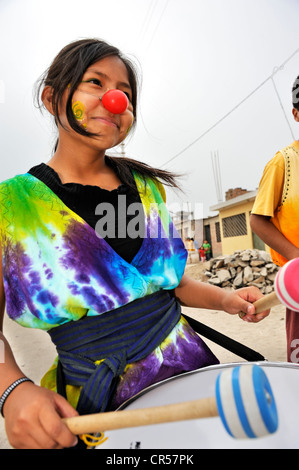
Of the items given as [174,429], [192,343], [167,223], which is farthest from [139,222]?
[174,429]

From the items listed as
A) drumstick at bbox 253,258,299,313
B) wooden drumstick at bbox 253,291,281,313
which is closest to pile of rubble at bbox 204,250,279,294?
wooden drumstick at bbox 253,291,281,313

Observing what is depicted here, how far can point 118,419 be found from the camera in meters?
0.59

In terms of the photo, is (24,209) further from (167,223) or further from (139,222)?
(167,223)

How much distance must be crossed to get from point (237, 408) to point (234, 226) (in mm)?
18765

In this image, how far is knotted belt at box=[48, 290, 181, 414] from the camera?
91cm

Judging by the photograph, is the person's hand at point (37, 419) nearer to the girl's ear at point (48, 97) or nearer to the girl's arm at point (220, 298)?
the girl's arm at point (220, 298)

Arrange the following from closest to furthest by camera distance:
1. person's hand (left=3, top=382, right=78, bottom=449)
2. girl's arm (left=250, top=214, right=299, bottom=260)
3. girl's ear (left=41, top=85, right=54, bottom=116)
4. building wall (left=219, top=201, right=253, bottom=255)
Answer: person's hand (left=3, top=382, right=78, bottom=449)
girl's ear (left=41, top=85, right=54, bottom=116)
girl's arm (left=250, top=214, right=299, bottom=260)
building wall (left=219, top=201, right=253, bottom=255)

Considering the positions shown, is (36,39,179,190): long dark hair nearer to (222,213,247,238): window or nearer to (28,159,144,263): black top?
(28,159,144,263): black top

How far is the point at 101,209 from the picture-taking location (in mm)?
1129

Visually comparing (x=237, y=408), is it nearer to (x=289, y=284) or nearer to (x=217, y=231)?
(x=289, y=284)

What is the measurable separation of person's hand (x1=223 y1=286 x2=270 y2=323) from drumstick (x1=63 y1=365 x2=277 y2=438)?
68 centimetres

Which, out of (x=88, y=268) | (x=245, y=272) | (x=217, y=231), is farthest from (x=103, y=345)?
(x=217, y=231)

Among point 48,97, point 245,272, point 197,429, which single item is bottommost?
point 245,272

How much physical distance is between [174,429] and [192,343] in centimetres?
37
